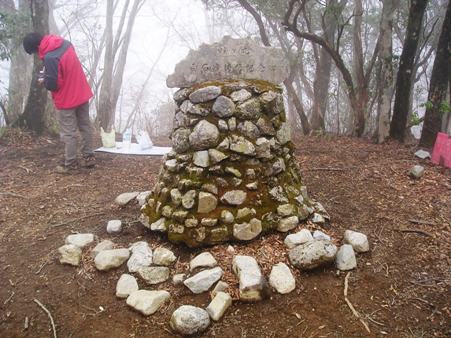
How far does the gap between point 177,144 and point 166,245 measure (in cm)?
89

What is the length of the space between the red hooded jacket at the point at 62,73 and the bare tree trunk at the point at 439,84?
4853mm

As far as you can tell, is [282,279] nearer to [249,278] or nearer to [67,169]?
[249,278]

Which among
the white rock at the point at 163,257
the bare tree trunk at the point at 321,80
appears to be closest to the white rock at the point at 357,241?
A: the white rock at the point at 163,257

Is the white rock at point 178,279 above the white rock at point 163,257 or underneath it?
underneath

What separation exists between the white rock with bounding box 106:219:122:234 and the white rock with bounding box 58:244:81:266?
347mm

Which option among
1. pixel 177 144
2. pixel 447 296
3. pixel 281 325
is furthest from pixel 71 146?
pixel 447 296

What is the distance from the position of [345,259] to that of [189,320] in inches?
49.2

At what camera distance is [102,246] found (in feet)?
9.16

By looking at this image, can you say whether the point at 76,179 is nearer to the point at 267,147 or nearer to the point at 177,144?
the point at 177,144

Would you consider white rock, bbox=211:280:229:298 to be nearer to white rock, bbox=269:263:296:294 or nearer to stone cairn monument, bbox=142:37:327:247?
white rock, bbox=269:263:296:294

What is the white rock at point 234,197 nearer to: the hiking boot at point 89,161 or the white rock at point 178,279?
the white rock at point 178,279

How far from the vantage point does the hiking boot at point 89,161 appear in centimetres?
478

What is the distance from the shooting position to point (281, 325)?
2045 millimetres

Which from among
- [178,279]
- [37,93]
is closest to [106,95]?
[37,93]
